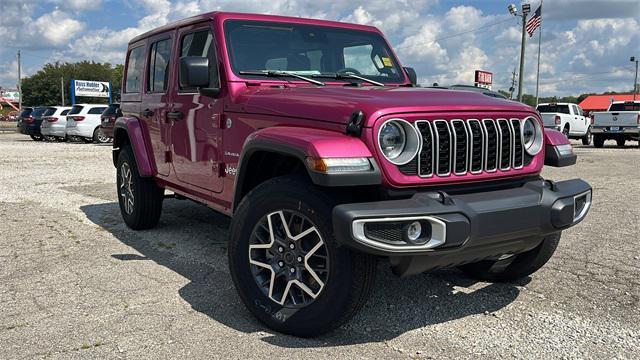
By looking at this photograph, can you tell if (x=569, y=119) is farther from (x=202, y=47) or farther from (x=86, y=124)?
(x=202, y=47)

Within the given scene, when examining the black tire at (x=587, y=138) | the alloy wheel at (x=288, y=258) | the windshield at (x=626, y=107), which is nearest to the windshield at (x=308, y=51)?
the alloy wheel at (x=288, y=258)

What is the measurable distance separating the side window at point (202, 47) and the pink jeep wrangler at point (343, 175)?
0.02 meters

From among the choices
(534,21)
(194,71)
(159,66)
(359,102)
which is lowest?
(359,102)

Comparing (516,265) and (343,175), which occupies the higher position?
(343,175)

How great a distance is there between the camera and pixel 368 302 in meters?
3.99

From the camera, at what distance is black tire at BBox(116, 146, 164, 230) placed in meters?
6.02

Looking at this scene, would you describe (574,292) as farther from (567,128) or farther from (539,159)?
(567,128)

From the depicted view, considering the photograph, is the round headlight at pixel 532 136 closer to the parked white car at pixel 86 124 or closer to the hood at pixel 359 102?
the hood at pixel 359 102

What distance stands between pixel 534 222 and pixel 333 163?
1.20 meters

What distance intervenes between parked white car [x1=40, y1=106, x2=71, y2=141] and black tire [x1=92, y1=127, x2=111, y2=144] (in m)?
1.57

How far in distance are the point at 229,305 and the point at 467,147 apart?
1860mm

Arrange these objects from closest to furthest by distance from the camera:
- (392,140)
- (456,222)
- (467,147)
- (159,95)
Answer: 1. (456,222)
2. (392,140)
3. (467,147)
4. (159,95)

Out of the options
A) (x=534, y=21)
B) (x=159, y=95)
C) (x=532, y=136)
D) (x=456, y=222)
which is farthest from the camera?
(x=534, y=21)

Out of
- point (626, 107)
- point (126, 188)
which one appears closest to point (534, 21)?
point (626, 107)
